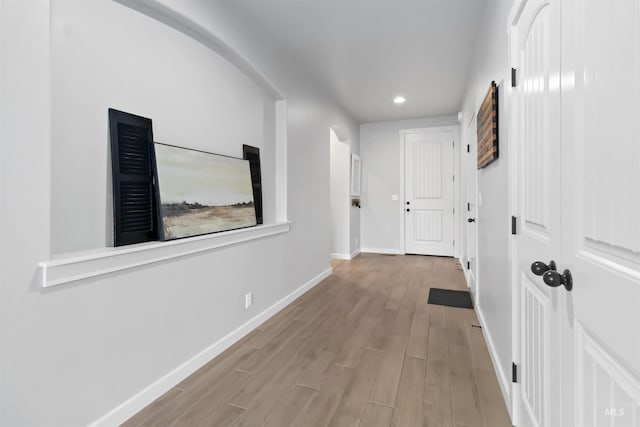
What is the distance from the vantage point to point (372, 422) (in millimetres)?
1593

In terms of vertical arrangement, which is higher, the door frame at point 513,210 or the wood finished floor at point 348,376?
the door frame at point 513,210

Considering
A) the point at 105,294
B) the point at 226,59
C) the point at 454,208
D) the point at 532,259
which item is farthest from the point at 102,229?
the point at 454,208

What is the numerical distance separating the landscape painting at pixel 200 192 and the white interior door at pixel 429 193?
4197mm

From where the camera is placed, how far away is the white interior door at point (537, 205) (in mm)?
1009

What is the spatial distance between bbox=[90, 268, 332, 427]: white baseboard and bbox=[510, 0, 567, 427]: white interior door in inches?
72.1

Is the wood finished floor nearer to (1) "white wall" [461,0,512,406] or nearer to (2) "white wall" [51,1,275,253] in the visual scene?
(1) "white wall" [461,0,512,406]

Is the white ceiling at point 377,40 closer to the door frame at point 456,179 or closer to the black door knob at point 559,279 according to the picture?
the door frame at point 456,179

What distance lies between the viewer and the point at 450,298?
3566 millimetres

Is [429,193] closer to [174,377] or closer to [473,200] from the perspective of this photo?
[473,200]

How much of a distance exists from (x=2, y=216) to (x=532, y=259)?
200 cm

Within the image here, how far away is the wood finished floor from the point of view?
5.37ft

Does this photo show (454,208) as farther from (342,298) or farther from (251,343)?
(251,343)

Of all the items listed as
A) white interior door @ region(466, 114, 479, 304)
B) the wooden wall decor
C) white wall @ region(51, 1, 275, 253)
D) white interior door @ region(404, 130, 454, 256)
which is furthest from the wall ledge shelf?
white interior door @ region(404, 130, 454, 256)

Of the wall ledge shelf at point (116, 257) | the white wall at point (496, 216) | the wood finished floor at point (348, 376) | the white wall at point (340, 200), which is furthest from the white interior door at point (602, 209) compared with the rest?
the white wall at point (340, 200)
